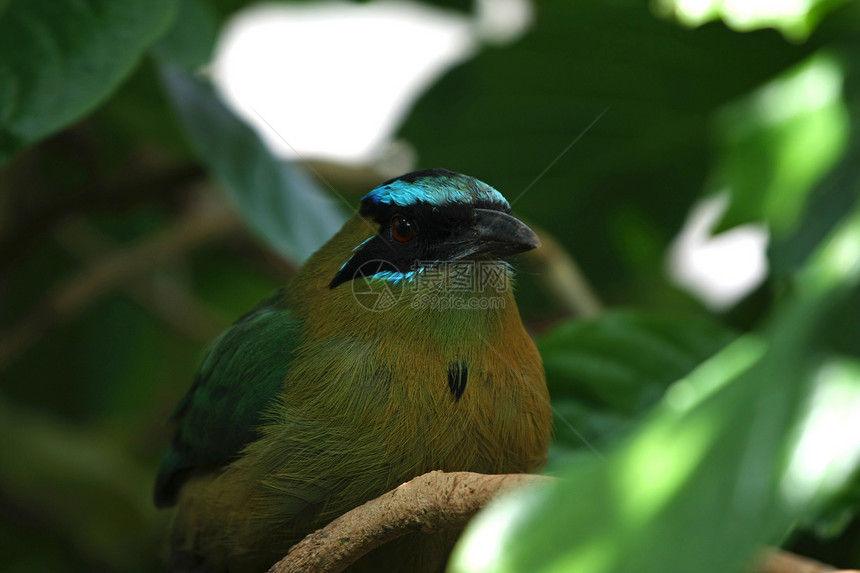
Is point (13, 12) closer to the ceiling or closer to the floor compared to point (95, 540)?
closer to the ceiling

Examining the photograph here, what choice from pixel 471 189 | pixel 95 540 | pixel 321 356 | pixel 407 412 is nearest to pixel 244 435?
pixel 321 356

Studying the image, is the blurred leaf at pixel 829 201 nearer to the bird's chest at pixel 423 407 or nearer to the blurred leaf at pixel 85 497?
the bird's chest at pixel 423 407

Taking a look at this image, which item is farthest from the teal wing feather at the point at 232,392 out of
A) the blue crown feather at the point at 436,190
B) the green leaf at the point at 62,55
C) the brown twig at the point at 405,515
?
the green leaf at the point at 62,55

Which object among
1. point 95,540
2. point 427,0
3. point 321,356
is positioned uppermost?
point 427,0

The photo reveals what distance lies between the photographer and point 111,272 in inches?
152

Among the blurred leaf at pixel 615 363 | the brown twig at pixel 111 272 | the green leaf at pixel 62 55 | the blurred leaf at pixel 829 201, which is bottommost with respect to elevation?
the blurred leaf at pixel 615 363

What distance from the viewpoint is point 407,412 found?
7.36 ft

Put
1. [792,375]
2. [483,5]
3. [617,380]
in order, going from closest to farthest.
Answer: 1. [792,375]
2. [617,380]
3. [483,5]

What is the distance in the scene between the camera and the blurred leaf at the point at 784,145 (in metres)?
2.21

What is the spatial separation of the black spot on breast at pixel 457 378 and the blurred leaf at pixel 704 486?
104cm

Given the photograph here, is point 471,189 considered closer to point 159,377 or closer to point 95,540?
point 95,540

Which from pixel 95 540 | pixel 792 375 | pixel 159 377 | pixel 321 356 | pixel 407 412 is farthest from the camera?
pixel 159 377

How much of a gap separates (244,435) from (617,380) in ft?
3.74

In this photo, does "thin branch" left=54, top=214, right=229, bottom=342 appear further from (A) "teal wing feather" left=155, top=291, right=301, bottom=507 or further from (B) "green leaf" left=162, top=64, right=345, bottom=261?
(A) "teal wing feather" left=155, top=291, right=301, bottom=507
